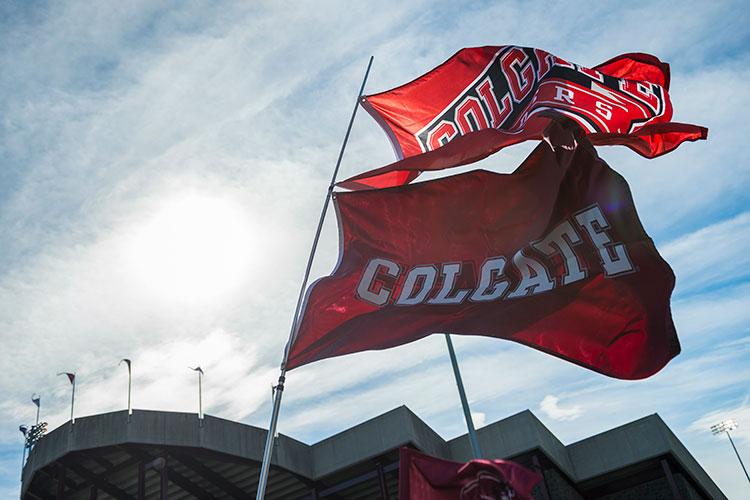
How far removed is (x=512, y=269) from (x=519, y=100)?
2909 millimetres

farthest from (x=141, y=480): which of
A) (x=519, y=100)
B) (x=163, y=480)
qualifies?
(x=519, y=100)

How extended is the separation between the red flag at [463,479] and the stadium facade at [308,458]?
1103cm

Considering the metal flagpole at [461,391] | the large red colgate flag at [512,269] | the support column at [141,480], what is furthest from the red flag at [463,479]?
the support column at [141,480]

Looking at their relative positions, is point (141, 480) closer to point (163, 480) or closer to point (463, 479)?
point (163, 480)

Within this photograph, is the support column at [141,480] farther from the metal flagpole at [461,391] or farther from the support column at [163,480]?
the metal flagpole at [461,391]

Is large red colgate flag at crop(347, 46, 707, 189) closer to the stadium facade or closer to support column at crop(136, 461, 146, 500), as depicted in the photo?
the stadium facade

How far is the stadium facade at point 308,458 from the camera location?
18.3 metres

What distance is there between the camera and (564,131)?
871 cm

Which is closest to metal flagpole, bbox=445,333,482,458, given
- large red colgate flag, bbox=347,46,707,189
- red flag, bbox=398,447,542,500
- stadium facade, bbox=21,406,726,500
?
red flag, bbox=398,447,542,500

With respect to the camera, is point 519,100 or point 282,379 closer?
point 282,379

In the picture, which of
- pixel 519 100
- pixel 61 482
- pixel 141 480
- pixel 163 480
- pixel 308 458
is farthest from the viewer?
pixel 308 458

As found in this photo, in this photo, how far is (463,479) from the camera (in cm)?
830

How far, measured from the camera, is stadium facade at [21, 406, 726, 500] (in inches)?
722

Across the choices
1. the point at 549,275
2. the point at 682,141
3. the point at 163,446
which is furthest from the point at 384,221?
the point at 163,446
